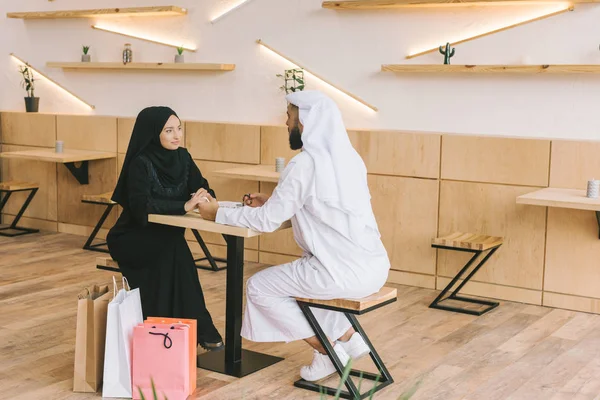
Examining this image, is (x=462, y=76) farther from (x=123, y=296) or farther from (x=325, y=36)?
(x=123, y=296)

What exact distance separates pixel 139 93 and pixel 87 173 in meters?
0.88

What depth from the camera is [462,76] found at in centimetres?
559

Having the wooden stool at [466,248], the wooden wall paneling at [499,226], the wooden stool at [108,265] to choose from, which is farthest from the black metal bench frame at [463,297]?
the wooden stool at [108,265]

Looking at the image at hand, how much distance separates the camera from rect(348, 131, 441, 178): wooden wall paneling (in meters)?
5.64

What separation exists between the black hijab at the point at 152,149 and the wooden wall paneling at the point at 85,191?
3.21 meters

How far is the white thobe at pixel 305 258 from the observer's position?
353 centimetres

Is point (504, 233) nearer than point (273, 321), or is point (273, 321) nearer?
point (273, 321)

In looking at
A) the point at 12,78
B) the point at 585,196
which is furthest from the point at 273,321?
the point at 12,78

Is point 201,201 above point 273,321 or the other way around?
above

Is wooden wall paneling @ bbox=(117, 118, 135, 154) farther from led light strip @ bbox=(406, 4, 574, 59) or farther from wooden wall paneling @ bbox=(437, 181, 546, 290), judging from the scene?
wooden wall paneling @ bbox=(437, 181, 546, 290)

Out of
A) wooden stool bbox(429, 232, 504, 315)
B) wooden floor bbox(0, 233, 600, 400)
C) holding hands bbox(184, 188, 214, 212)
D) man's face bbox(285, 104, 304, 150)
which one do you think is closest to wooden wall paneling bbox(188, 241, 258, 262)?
wooden floor bbox(0, 233, 600, 400)

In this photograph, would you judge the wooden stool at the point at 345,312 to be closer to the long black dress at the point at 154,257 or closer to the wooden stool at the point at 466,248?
the long black dress at the point at 154,257

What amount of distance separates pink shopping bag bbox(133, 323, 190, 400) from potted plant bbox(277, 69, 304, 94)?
3041 mm

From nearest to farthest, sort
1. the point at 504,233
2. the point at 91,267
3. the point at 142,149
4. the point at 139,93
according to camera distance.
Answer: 1. the point at 142,149
2. the point at 504,233
3. the point at 91,267
4. the point at 139,93
